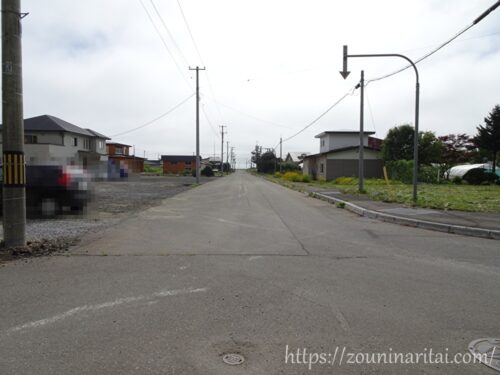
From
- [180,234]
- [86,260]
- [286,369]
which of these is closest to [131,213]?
[180,234]

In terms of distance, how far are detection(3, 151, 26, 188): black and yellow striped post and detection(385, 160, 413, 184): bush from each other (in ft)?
103

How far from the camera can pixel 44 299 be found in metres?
4.37

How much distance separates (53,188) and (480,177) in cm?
3375

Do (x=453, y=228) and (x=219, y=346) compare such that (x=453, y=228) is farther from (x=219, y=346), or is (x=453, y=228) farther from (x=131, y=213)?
(x=131, y=213)

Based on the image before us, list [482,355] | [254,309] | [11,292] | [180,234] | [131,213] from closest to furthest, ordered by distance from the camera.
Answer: [482,355] → [254,309] → [11,292] → [180,234] → [131,213]

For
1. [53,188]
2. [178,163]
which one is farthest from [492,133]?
[178,163]

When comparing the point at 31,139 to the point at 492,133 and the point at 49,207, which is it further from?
the point at 492,133

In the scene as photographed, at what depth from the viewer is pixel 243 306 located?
4.21 metres

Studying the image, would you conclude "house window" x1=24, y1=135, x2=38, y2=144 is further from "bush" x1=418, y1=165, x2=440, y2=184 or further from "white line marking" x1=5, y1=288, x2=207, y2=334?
"white line marking" x1=5, y1=288, x2=207, y2=334

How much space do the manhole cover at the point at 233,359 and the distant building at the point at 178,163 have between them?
78678mm

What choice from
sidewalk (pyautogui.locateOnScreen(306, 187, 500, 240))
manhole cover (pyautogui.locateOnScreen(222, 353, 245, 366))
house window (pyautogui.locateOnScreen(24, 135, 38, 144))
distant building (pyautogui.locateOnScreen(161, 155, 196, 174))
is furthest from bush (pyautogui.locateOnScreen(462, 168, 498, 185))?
distant building (pyautogui.locateOnScreen(161, 155, 196, 174))

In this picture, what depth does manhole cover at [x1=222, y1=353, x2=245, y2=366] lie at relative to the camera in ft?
9.88

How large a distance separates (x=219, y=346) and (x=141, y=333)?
760 millimetres

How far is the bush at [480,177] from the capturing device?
3288 cm
